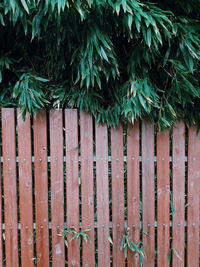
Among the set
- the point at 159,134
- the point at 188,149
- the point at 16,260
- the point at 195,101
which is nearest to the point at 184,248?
the point at 188,149

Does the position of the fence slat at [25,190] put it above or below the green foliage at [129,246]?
above

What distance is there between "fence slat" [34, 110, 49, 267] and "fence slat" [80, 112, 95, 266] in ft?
0.98

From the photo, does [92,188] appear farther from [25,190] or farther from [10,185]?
[10,185]

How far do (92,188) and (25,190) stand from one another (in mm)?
542

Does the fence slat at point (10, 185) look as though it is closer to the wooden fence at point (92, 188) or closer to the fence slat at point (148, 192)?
the wooden fence at point (92, 188)

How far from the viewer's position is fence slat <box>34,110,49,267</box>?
6.11ft

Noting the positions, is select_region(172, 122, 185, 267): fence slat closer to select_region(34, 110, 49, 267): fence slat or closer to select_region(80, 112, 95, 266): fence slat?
select_region(80, 112, 95, 266): fence slat

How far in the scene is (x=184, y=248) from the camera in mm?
1963

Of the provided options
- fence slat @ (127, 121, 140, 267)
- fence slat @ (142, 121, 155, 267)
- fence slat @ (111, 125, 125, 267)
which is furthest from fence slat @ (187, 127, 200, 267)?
fence slat @ (111, 125, 125, 267)

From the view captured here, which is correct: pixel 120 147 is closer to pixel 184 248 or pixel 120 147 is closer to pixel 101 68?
pixel 101 68

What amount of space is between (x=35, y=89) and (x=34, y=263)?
1417 mm

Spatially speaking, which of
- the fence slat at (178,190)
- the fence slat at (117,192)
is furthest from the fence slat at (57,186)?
the fence slat at (178,190)

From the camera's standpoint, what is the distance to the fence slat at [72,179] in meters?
1.87

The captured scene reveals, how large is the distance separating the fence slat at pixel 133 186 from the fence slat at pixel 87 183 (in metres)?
0.30
